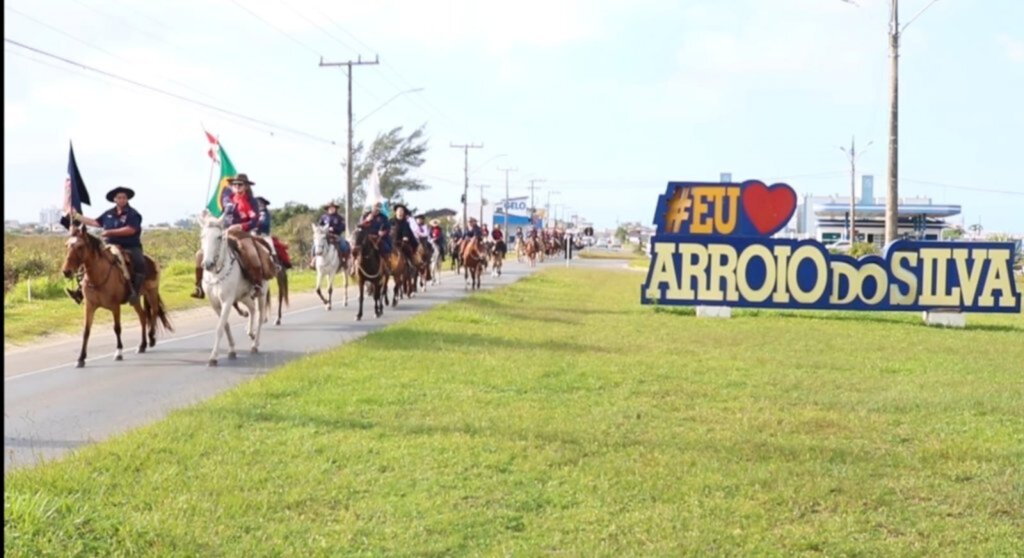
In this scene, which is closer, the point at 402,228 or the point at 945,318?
the point at 945,318

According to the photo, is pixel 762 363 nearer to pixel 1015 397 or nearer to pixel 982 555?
pixel 1015 397

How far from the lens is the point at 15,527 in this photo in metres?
5.89

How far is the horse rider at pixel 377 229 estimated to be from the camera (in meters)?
22.1

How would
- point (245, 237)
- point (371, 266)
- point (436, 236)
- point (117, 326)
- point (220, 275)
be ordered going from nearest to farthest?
point (117, 326) < point (220, 275) < point (245, 237) < point (371, 266) < point (436, 236)

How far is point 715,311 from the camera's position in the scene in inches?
971

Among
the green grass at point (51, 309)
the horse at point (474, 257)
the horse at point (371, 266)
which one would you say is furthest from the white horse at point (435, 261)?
the horse at point (371, 266)

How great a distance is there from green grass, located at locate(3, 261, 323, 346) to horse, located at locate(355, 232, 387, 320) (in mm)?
4612

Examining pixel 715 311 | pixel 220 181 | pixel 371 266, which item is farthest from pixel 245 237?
pixel 715 311

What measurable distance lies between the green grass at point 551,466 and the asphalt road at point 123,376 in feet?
2.50

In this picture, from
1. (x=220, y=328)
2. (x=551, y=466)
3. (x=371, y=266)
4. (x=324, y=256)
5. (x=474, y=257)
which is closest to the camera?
(x=551, y=466)

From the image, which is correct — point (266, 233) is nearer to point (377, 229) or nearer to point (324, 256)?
point (377, 229)

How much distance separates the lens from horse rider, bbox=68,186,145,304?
1477 centimetres

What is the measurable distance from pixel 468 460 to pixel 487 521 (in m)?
1.60

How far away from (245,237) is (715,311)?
40.2 feet
